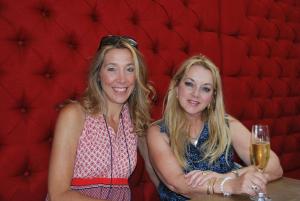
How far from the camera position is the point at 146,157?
140cm

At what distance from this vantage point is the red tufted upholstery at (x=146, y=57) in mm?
1133

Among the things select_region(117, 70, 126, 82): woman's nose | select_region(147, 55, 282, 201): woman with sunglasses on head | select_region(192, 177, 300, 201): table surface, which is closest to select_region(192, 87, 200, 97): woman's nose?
select_region(147, 55, 282, 201): woman with sunglasses on head

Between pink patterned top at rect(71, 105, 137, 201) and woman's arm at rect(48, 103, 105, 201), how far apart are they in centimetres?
5

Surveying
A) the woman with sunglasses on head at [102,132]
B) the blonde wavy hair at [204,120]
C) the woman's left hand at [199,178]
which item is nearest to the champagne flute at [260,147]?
Result: the woman's left hand at [199,178]

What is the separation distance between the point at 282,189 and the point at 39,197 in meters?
0.73

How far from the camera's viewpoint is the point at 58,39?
1.23 metres

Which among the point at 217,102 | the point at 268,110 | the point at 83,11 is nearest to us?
the point at 83,11

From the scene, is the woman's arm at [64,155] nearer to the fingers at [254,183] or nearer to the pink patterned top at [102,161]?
the pink patterned top at [102,161]

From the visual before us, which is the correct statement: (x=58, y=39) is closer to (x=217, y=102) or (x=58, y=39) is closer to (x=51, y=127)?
(x=51, y=127)

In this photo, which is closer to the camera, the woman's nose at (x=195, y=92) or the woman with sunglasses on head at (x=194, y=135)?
the woman with sunglasses on head at (x=194, y=135)

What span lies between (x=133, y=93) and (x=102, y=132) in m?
0.22

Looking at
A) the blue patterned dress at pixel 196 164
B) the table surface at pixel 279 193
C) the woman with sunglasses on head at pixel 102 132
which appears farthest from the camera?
the blue patterned dress at pixel 196 164

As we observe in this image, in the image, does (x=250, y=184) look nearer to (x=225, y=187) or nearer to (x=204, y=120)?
(x=225, y=187)

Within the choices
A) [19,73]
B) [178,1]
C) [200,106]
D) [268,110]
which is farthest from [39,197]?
[268,110]
